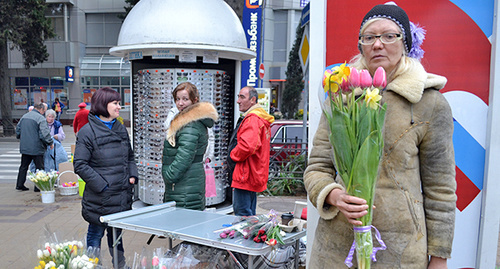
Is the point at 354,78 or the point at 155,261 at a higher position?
the point at 354,78

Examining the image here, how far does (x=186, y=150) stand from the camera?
398cm

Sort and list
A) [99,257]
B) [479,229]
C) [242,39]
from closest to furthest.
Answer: [479,229] < [99,257] < [242,39]

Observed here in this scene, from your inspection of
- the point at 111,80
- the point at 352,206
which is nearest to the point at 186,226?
the point at 352,206

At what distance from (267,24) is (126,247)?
27.7m

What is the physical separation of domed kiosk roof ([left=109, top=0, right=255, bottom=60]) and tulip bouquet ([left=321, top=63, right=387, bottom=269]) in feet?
13.8

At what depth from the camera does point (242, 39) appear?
605 centimetres

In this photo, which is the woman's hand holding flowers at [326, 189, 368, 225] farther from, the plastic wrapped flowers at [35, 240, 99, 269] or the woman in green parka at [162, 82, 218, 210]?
the woman in green parka at [162, 82, 218, 210]

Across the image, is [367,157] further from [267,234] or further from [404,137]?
[267,234]

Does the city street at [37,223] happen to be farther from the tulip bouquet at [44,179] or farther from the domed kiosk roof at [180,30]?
the domed kiosk roof at [180,30]

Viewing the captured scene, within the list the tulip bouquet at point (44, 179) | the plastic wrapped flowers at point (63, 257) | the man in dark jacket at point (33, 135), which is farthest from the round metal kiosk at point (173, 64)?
the plastic wrapped flowers at point (63, 257)

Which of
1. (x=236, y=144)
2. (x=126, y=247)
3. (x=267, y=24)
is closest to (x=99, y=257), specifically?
(x=126, y=247)

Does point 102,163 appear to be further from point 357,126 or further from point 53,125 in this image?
point 53,125

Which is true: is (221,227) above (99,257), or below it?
above

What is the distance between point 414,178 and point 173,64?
4.89 m
